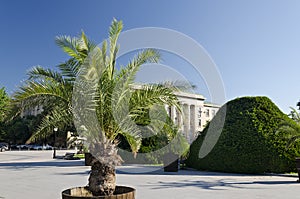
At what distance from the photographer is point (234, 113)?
1638cm

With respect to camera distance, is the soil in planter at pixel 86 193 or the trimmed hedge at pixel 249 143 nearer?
the soil in planter at pixel 86 193

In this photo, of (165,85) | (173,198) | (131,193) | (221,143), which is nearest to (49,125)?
(131,193)

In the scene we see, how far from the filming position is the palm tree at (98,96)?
255 inches

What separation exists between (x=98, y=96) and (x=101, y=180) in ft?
6.23

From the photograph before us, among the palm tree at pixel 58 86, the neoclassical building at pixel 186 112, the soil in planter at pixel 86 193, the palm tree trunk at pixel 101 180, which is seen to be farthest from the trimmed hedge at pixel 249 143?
the palm tree at pixel 58 86

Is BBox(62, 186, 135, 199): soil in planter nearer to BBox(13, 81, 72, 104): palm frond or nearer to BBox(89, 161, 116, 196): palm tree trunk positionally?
BBox(89, 161, 116, 196): palm tree trunk

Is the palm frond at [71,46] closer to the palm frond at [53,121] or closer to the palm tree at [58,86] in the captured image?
the palm tree at [58,86]

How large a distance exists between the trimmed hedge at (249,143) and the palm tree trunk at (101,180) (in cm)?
1003

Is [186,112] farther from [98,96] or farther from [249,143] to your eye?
[98,96]

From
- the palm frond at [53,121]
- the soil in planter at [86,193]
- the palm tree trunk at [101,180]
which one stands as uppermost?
the palm frond at [53,121]

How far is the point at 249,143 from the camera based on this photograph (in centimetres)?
1502

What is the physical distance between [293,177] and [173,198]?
7.88 metres

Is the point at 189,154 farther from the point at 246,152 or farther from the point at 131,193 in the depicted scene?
the point at 131,193

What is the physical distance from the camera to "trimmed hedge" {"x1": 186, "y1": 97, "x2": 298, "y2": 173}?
1458cm
